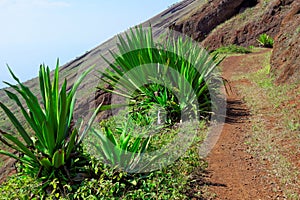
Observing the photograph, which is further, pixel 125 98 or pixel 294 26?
pixel 294 26

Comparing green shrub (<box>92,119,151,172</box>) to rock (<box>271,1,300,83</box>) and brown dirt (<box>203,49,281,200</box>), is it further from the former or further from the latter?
rock (<box>271,1,300,83</box>)

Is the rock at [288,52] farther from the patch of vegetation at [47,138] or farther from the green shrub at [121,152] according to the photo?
Result: the patch of vegetation at [47,138]

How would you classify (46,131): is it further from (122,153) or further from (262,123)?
(262,123)

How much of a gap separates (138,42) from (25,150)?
3773 millimetres

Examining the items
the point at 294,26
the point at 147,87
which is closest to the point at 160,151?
the point at 147,87

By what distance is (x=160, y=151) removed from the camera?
422 centimetres

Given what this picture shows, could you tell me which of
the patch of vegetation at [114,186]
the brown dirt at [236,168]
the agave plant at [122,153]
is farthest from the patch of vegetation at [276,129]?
the agave plant at [122,153]

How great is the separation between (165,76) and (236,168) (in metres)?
2.56

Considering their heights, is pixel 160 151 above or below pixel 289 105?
above

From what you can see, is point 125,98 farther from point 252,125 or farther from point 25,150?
point 25,150

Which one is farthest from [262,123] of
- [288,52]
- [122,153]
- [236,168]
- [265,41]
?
[265,41]

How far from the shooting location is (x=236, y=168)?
421 cm

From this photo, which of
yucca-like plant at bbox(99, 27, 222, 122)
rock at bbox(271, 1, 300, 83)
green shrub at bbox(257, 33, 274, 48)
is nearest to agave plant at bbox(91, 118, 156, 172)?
yucca-like plant at bbox(99, 27, 222, 122)

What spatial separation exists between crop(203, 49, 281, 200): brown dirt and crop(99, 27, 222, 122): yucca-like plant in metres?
0.76
